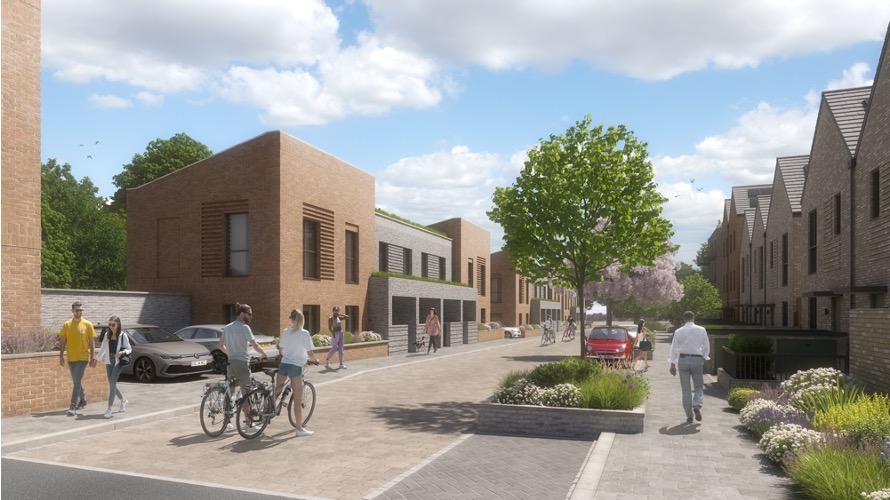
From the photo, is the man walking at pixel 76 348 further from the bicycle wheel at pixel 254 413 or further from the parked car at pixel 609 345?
the parked car at pixel 609 345

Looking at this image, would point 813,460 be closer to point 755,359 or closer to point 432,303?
point 755,359

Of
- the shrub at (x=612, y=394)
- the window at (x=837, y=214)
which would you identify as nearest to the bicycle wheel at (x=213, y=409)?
the shrub at (x=612, y=394)

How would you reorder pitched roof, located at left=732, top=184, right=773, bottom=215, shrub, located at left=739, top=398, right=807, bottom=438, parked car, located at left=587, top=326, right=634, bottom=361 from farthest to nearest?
1. pitched roof, located at left=732, top=184, right=773, bottom=215
2. parked car, located at left=587, top=326, right=634, bottom=361
3. shrub, located at left=739, top=398, right=807, bottom=438

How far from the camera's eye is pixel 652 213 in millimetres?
17828

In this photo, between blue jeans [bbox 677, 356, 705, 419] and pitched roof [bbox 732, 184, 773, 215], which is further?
pitched roof [bbox 732, 184, 773, 215]

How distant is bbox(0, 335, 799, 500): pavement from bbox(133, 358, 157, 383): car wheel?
3.04 metres

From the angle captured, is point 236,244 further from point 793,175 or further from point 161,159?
point 161,159

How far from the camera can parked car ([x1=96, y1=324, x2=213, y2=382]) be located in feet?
55.4

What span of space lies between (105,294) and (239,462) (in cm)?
1467

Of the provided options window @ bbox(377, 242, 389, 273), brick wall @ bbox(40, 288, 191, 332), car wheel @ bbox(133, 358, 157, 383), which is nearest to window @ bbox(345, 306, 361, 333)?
window @ bbox(377, 242, 389, 273)

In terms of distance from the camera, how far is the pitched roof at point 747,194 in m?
46.3

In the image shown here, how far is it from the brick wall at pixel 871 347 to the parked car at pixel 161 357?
1483 centimetres

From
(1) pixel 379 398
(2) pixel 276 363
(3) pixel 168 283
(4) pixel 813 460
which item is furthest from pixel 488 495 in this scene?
(3) pixel 168 283

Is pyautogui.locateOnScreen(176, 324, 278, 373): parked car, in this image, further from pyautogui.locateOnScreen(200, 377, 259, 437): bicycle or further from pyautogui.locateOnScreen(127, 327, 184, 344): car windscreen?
pyautogui.locateOnScreen(200, 377, 259, 437): bicycle
